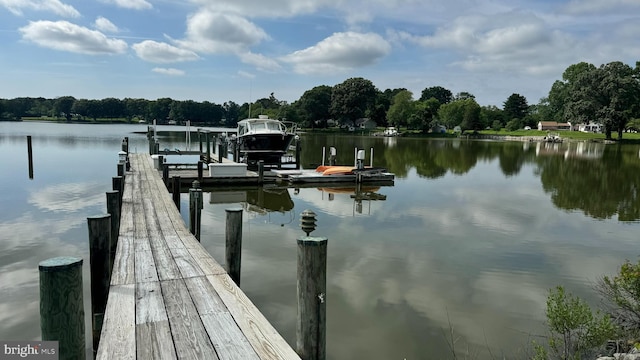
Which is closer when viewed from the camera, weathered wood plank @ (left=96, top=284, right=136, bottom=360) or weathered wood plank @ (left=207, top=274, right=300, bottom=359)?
weathered wood plank @ (left=96, top=284, right=136, bottom=360)

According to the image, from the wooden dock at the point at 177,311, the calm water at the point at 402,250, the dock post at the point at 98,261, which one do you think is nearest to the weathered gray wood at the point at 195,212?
the calm water at the point at 402,250

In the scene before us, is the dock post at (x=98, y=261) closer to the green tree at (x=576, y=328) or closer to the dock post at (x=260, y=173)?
the green tree at (x=576, y=328)

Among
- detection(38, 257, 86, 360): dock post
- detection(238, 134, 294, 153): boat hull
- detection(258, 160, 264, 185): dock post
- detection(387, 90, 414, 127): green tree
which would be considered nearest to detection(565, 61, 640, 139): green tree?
detection(387, 90, 414, 127): green tree

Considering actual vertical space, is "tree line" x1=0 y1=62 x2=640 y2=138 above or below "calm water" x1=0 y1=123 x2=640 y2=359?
above

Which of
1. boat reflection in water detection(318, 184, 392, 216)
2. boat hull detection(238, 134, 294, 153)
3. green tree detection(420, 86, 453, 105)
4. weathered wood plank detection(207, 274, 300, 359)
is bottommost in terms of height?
boat reflection in water detection(318, 184, 392, 216)

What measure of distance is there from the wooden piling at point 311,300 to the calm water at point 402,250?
1.74 meters

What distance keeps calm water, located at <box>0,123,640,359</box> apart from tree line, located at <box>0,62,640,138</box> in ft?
187

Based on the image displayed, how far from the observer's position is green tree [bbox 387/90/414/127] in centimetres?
8769

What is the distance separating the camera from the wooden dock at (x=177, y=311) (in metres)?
3.21

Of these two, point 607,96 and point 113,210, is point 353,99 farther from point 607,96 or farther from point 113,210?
point 113,210

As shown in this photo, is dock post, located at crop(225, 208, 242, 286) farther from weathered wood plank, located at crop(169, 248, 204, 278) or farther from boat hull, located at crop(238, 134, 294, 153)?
boat hull, located at crop(238, 134, 294, 153)

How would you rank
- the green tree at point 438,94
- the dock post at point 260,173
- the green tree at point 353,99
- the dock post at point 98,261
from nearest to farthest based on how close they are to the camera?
1. the dock post at point 98,261
2. the dock post at point 260,173
3. the green tree at point 353,99
4. the green tree at point 438,94

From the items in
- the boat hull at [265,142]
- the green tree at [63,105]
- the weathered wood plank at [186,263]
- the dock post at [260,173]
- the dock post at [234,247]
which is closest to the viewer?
the weathered wood plank at [186,263]

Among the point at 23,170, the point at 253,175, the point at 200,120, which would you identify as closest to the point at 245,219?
the point at 253,175
